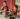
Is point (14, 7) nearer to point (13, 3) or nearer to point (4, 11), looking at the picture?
point (13, 3)

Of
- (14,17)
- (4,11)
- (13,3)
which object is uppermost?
(13,3)

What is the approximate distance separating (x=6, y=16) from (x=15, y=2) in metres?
0.28

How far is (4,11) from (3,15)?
0.07 meters

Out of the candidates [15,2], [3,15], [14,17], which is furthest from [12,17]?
[15,2]

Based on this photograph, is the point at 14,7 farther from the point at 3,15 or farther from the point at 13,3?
the point at 3,15

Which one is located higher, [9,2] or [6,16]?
[9,2]

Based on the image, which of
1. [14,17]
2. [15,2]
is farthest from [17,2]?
[14,17]

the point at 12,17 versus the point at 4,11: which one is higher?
the point at 4,11

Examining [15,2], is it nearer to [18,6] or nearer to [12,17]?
[18,6]

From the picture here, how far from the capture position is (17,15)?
33.7 inches

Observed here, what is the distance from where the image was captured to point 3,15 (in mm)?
861

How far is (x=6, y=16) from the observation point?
858 millimetres

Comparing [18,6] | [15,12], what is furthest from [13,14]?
[18,6]

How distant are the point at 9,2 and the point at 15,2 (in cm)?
10
